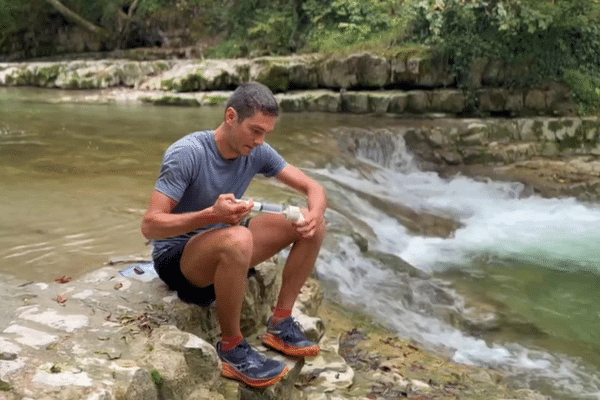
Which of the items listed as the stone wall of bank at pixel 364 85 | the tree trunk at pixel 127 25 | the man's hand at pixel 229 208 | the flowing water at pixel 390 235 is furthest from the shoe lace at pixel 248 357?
the tree trunk at pixel 127 25

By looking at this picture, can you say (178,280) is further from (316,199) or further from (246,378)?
(316,199)

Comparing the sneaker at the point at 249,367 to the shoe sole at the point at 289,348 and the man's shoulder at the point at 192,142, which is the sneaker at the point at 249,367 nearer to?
the shoe sole at the point at 289,348

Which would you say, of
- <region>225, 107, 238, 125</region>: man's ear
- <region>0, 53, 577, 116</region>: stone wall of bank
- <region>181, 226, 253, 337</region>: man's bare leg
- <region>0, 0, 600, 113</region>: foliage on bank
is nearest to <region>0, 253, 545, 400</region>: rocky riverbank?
<region>181, 226, 253, 337</region>: man's bare leg

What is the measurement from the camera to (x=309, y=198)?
12.7ft

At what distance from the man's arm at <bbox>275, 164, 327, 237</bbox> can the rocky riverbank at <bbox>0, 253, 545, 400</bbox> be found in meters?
0.67

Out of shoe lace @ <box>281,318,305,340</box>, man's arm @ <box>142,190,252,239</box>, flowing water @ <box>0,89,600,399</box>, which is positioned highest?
man's arm @ <box>142,190,252,239</box>

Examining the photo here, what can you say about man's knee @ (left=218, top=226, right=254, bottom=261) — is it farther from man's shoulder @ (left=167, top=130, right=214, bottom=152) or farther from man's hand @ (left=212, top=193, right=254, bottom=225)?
man's shoulder @ (left=167, top=130, right=214, bottom=152)

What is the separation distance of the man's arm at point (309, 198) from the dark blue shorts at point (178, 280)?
378 mm

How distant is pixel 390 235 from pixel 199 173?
4691mm

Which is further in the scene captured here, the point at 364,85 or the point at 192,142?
the point at 364,85

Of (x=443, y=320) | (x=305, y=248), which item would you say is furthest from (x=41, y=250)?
(x=443, y=320)

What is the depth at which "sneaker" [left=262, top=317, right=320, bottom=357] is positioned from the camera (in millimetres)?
3771

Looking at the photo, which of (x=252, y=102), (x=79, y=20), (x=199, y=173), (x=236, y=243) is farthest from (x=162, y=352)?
(x=79, y=20)

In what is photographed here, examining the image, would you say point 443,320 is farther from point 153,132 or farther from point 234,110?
point 153,132
